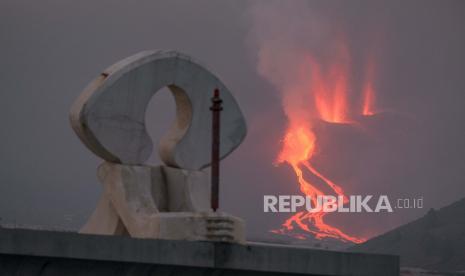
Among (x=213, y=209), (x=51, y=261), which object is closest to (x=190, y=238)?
(x=213, y=209)

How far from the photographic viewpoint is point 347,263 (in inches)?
863

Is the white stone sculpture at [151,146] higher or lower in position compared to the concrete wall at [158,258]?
higher

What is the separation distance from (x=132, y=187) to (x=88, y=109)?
2.02 meters

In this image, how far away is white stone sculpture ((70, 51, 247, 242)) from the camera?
21.3 metres

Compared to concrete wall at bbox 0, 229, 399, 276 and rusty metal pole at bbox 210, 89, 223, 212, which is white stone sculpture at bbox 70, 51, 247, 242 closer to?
rusty metal pole at bbox 210, 89, 223, 212

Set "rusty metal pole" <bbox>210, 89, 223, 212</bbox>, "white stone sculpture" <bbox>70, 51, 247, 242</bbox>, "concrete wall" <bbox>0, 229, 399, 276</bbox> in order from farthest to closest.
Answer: "white stone sculpture" <bbox>70, 51, 247, 242</bbox>, "rusty metal pole" <bbox>210, 89, 223, 212</bbox>, "concrete wall" <bbox>0, 229, 399, 276</bbox>

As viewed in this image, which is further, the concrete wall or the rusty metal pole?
the rusty metal pole

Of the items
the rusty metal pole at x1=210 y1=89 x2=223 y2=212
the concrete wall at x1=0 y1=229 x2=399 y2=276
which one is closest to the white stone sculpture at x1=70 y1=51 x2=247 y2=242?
the rusty metal pole at x1=210 y1=89 x2=223 y2=212

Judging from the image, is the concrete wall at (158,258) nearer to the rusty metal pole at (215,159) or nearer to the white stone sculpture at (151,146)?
the white stone sculpture at (151,146)

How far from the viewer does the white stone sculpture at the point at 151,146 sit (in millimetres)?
21266

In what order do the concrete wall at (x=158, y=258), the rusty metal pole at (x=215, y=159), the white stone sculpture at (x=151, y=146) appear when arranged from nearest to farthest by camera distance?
1. the concrete wall at (x=158, y=258)
2. the rusty metal pole at (x=215, y=159)
3. the white stone sculpture at (x=151, y=146)

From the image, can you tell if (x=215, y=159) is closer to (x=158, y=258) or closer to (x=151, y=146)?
(x=151, y=146)

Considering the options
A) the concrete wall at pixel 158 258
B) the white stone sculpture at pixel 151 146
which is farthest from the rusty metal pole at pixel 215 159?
the concrete wall at pixel 158 258

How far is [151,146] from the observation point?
22.8 metres
